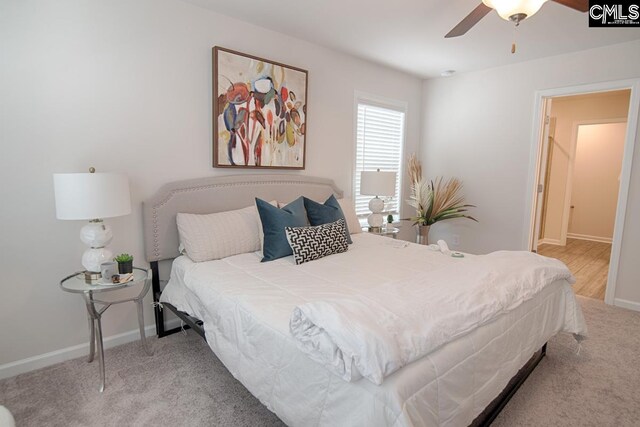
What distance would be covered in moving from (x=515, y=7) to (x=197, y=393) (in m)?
2.78

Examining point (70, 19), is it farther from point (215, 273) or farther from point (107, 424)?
point (107, 424)

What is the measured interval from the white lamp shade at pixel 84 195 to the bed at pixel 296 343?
0.51 meters

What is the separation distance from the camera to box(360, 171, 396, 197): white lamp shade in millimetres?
3738

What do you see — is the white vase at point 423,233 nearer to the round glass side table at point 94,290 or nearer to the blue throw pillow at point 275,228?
the blue throw pillow at point 275,228

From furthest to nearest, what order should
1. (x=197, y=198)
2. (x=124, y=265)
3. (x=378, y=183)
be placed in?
(x=378, y=183), (x=197, y=198), (x=124, y=265)

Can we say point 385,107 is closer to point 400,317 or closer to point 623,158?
point 623,158

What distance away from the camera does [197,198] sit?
276 cm

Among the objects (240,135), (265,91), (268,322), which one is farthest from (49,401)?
(265,91)

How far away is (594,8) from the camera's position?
2.50 metres

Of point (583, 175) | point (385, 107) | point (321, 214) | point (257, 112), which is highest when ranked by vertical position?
point (385, 107)

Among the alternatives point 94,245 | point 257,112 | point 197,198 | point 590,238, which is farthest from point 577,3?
point 590,238

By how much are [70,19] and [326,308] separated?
2.42 meters

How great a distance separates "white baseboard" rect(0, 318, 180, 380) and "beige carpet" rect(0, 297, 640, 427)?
55mm

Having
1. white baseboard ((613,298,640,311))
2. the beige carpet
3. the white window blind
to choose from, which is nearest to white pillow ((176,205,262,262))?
the beige carpet
